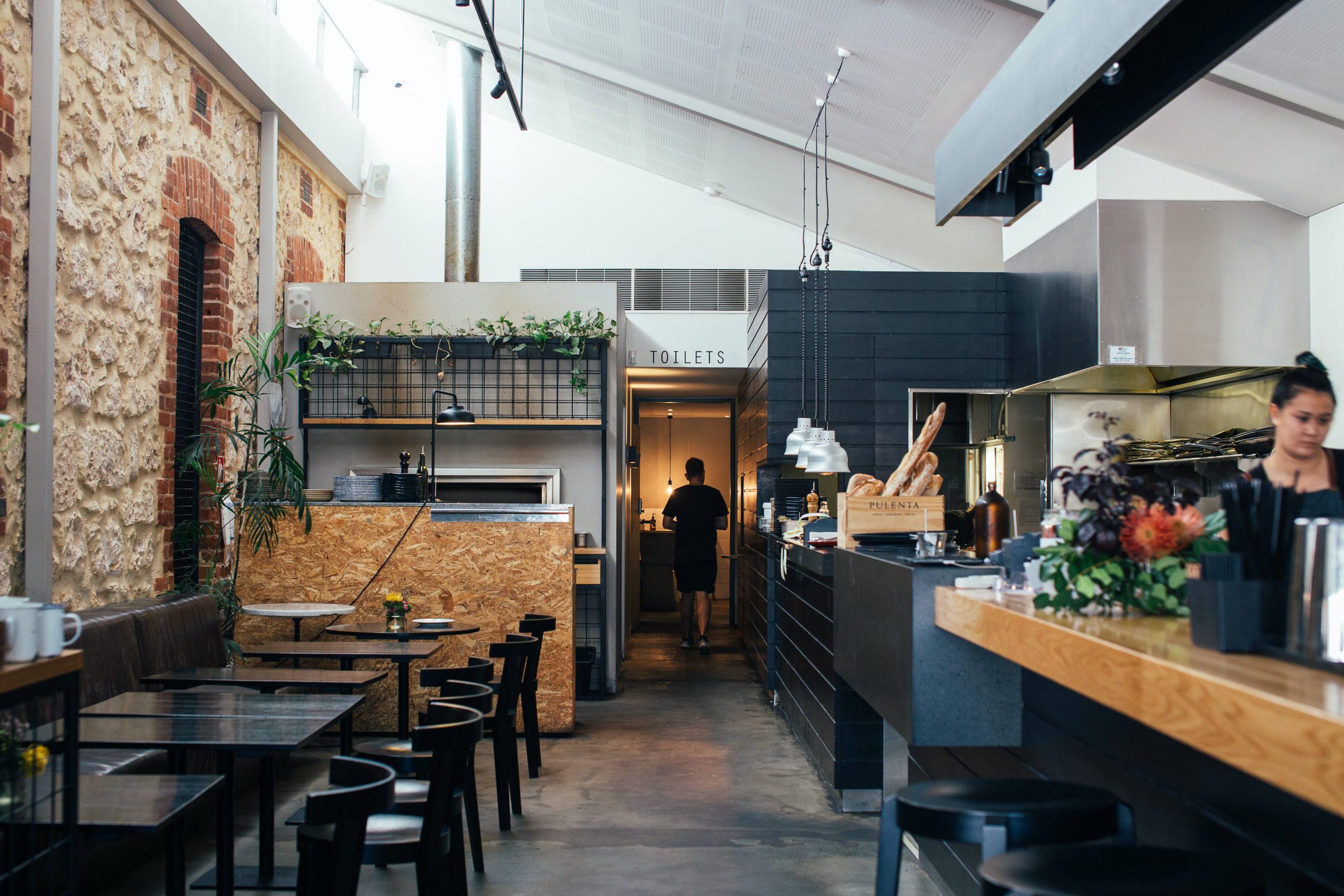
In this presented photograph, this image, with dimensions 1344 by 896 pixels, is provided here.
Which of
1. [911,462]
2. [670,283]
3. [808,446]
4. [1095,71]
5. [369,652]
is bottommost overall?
[369,652]

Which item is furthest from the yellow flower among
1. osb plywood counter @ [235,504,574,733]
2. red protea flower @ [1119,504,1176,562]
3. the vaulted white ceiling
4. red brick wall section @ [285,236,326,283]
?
red brick wall section @ [285,236,326,283]

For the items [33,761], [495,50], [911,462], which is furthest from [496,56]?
[33,761]

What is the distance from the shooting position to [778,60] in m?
6.41

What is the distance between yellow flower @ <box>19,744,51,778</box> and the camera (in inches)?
73.0

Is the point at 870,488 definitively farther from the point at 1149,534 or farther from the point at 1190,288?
the point at 1149,534

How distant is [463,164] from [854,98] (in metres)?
3.38

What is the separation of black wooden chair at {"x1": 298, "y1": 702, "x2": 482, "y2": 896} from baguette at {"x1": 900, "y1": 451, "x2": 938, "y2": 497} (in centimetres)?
226

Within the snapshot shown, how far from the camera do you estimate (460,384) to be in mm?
7566

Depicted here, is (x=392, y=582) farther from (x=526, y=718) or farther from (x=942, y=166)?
(x=942, y=166)

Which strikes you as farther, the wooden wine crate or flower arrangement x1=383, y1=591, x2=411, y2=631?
flower arrangement x1=383, y1=591, x2=411, y2=631

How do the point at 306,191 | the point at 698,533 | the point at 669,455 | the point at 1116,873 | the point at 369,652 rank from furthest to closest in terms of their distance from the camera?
the point at 669,455, the point at 698,533, the point at 306,191, the point at 369,652, the point at 1116,873

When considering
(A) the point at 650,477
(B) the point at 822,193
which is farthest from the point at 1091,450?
(A) the point at 650,477

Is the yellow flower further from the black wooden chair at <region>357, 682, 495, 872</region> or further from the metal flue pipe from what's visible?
the metal flue pipe

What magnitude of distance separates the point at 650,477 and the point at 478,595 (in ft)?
26.6
